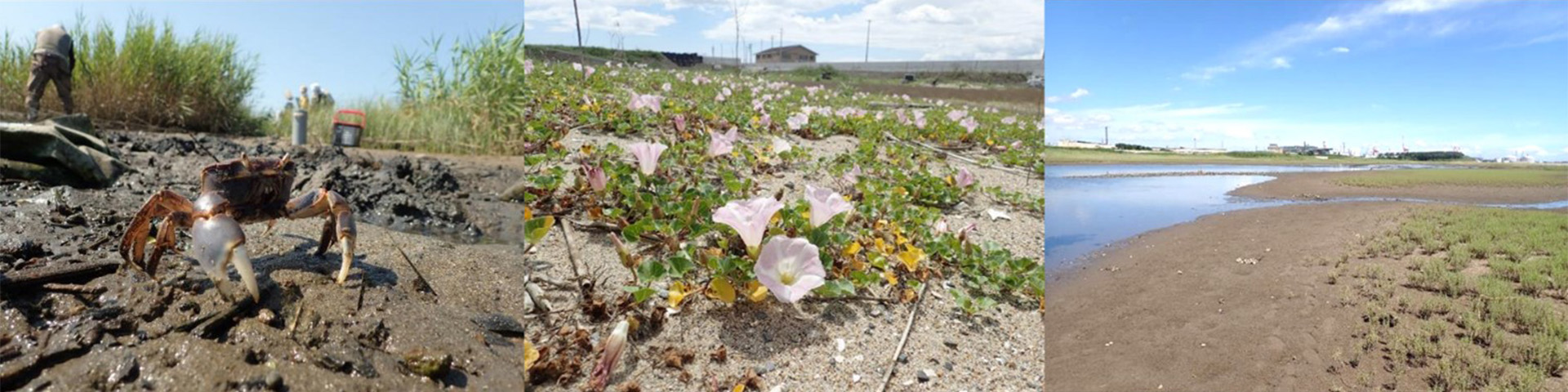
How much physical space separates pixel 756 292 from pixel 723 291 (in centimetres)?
4

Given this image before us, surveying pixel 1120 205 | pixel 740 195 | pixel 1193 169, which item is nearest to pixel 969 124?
pixel 1120 205

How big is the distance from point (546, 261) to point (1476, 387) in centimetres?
285

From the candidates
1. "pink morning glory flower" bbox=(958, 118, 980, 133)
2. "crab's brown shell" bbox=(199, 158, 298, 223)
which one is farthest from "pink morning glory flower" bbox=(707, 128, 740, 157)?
"pink morning glory flower" bbox=(958, 118, 980, 133)

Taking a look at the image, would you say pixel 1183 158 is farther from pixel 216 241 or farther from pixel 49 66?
pixel 49 66

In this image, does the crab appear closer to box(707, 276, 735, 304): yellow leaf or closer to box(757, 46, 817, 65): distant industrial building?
box(707, 276, 735, 304): yellow leaf

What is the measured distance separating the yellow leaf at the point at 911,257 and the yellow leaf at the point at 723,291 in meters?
0.44

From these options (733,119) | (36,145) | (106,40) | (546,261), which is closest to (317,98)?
(106,40)

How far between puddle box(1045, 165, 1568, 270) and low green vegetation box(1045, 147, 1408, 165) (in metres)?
0.05

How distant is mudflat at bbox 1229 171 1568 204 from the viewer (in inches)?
164

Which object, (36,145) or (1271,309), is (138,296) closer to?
(36,145)

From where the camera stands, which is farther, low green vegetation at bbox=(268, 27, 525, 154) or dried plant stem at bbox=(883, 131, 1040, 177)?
low green vegetation at bbox=(268, 27, 525, 154)

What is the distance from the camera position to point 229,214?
1.15 m

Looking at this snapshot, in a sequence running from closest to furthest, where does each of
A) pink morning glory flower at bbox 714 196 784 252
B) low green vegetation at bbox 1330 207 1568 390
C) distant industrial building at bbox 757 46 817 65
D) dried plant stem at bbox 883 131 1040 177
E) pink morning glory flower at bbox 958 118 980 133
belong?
pink morning glory flower at bbox 714 196 784 252 → distant industrial building at bbox 757 46 817 65 → low green vegetation at bbox 1330 207 1568 390 → dried plant stem at bbox 883 131 1040 177 → pink morning glory flower at bbox 958 118 980 133

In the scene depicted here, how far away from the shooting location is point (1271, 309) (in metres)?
2.86
